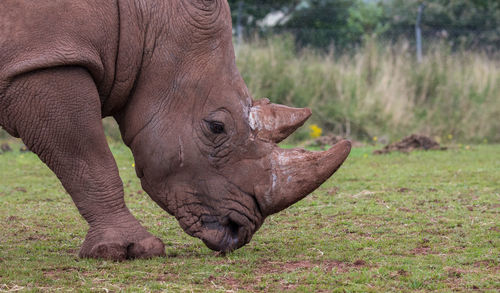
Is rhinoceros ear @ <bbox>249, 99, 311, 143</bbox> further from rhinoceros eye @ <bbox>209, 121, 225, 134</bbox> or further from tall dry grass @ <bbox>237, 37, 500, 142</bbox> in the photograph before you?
tall dry grass @ <bbox>237, 37, 500, 142</bbox>

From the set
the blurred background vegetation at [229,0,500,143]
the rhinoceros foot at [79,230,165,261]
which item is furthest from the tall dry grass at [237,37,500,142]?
the rhinoceros foot at [79,230,165,261]

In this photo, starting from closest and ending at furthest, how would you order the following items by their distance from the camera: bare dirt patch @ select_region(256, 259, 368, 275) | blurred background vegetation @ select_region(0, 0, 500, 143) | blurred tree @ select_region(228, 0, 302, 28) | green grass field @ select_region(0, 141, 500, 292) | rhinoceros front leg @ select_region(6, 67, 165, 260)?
green grass field @ select_region(0, 141, 500, 292) → bare dirt patch @ select_region(256, 259, 368, 275) → rhinoceros front leg @ select_region(6, 67, 165, 260) → blurred background vegetation @ select_region(0, 0, 500, 143) → blurred tree @ select_region(228, 0, 302, 28)

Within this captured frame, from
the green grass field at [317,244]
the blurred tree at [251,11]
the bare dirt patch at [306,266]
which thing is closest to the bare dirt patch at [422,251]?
the green grass field at [317,244]

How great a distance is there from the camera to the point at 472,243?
5.07m

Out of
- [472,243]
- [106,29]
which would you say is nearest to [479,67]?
[472,243]

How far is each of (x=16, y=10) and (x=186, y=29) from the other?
1.00 metres

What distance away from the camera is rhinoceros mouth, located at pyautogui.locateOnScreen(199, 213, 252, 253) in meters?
4.76

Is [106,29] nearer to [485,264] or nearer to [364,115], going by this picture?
[485,264]

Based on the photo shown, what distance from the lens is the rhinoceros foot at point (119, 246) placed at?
4656 mm

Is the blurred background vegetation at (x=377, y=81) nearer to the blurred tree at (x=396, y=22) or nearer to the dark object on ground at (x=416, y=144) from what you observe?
the blurred tree at (x=396, y=22)

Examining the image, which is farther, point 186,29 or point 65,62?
point 186,29

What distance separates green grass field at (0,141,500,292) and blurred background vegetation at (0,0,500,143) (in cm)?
509

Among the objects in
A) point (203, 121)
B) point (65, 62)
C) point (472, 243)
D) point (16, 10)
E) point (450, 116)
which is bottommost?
point (450, 116)

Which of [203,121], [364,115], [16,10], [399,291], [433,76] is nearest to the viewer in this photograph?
[399,291]
